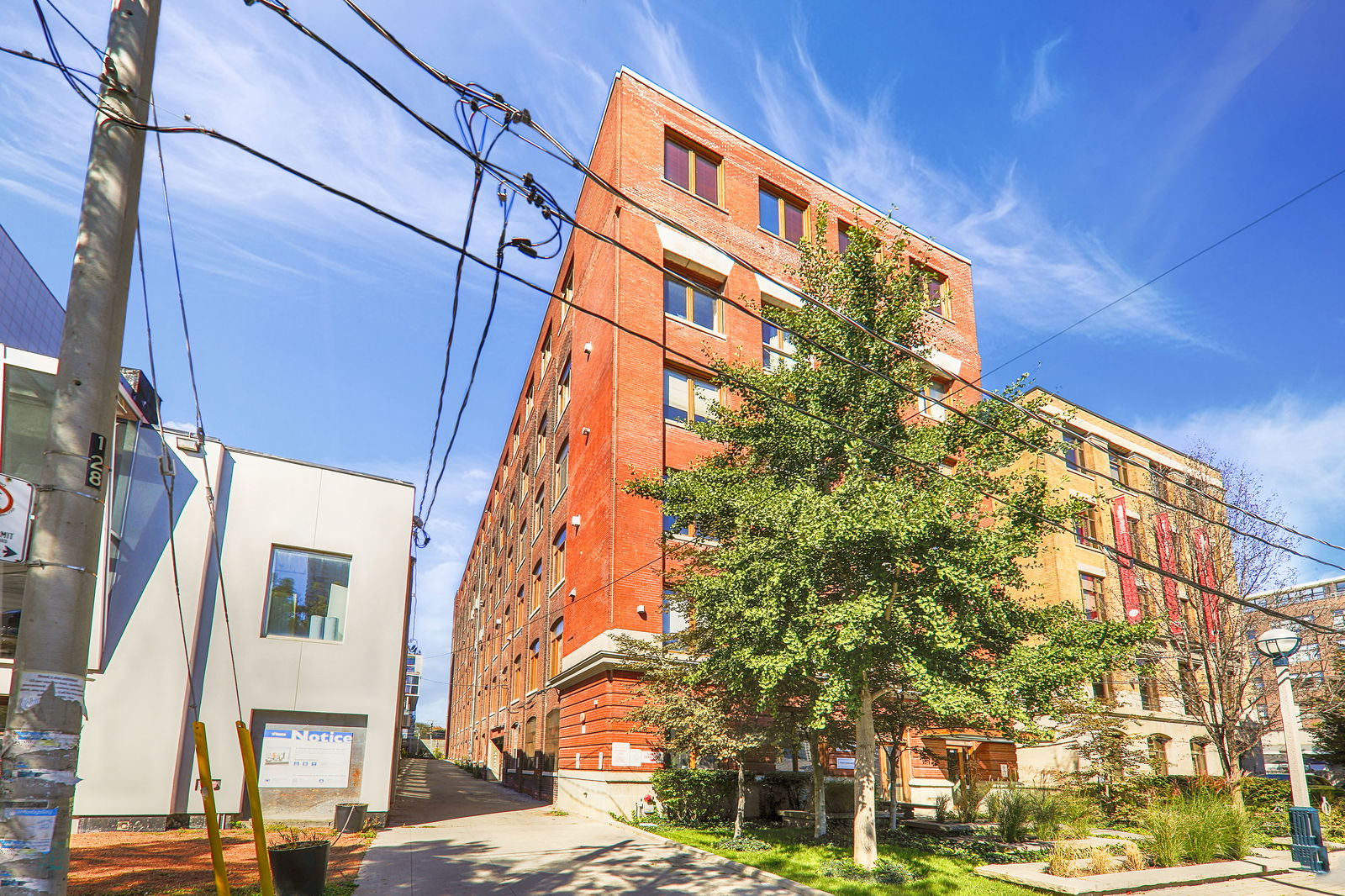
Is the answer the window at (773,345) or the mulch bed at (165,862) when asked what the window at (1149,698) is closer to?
the window at (773,345)

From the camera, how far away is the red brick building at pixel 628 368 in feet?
74.2

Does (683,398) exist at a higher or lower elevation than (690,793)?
higher

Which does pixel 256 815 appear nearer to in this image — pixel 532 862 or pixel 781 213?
pixel 532 862

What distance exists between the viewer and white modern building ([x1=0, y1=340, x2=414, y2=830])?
1692cm

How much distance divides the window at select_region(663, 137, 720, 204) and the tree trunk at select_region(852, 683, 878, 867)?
61.0 feet

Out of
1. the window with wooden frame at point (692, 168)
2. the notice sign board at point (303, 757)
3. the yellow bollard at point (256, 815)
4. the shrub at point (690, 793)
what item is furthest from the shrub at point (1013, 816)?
the window with wooden frame at point (692, 168)

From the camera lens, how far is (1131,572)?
3197 cm

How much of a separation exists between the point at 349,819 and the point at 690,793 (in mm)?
7774

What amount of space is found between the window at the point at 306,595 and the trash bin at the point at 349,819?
4.27m

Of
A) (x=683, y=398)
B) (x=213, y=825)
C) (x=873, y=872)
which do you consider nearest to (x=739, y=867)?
(x=873, y=872)

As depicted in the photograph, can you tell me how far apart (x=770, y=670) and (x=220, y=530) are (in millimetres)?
13594

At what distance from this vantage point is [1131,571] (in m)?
31.7

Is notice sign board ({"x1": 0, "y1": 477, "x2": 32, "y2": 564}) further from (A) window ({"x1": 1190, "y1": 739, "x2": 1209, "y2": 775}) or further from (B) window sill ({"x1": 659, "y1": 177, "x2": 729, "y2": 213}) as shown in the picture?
(A) window ({"x1": 1190, "y1": 739, "x2": 1209, "y2": 775})

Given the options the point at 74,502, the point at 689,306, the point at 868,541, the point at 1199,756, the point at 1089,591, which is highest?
the point at 689,306
